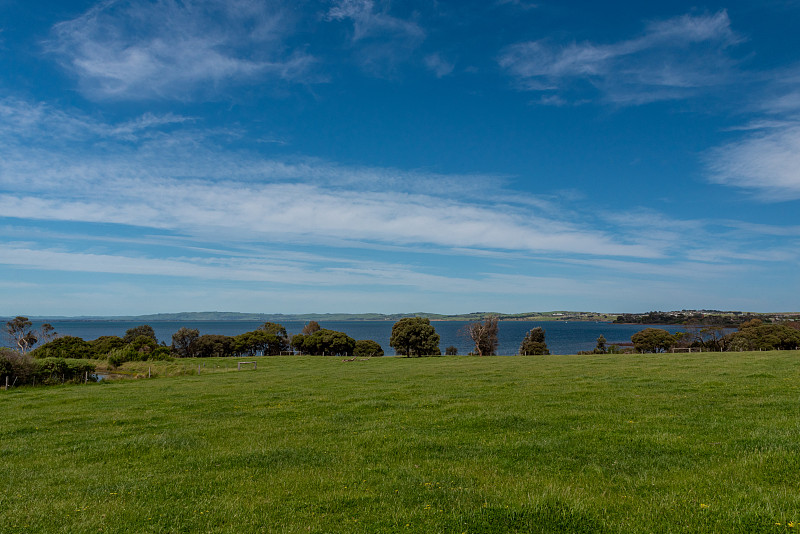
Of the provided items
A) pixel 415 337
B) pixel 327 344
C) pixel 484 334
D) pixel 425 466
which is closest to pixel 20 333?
pixel 327 344

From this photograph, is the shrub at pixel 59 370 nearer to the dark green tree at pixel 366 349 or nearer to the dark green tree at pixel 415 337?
the dark green tree at pixel 415 337

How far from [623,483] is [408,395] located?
1405 cm

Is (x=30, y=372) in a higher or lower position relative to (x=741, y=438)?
lower

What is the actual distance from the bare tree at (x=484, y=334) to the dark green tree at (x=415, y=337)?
31.7ft

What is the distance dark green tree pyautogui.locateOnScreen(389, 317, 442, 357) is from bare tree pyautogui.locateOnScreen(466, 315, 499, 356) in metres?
9.66

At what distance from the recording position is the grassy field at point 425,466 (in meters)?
7.31

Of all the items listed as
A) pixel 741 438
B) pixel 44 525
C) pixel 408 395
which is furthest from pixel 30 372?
pixel 741 438

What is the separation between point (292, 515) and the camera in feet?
25.4

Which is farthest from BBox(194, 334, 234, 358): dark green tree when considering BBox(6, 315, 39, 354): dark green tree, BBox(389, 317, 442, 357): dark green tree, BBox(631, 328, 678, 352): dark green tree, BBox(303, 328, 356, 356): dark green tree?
BBox(631, 328, 678, 352): dark green tree

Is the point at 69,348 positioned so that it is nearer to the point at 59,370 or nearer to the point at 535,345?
the point at 59,370

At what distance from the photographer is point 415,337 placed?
279 feet

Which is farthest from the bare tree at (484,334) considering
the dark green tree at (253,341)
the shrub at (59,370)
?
the shrub at (59,370)

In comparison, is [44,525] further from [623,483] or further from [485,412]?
[485,412]

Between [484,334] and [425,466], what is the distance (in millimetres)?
84852
